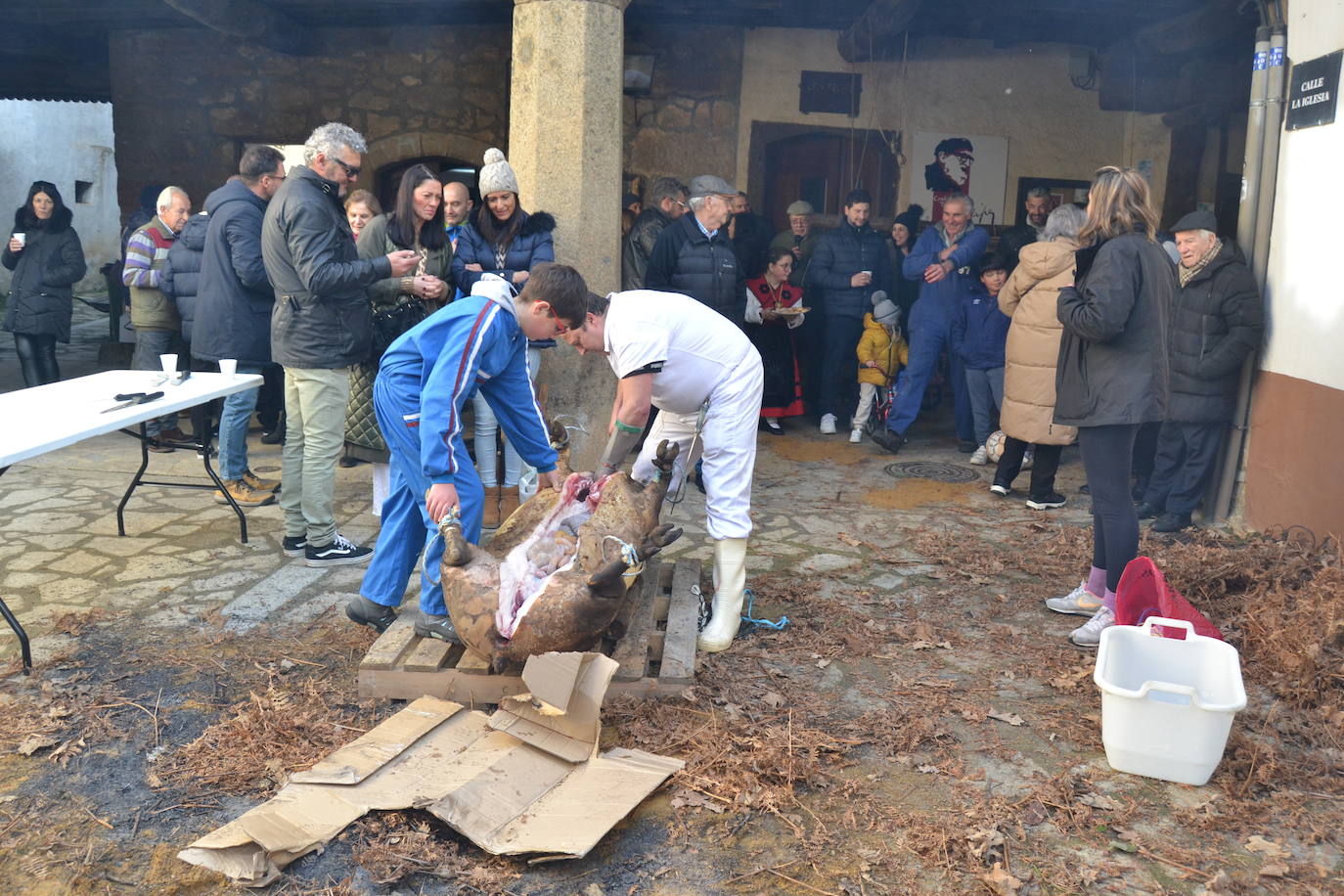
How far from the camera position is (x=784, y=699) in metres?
4.10

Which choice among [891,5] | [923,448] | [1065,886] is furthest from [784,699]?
[891,5]

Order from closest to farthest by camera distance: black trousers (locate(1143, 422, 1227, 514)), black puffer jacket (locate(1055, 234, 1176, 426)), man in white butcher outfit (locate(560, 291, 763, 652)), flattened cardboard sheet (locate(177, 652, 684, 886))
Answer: flattened cardboard sheet (locate(177, 652, 684, 886))
man in white butcher outfit (locate(560, 291, 763, 652))
black puffer jacket (locate(1055, 234, 1176, 426))
black trousers (locate(1143, 422, 1227, 514))

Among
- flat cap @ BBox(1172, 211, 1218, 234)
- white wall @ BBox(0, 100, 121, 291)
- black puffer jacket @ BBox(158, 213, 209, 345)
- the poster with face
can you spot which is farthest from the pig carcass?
white wall @ BBox(0, 100, 121, 291)

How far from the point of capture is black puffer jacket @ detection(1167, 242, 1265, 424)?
6168mm

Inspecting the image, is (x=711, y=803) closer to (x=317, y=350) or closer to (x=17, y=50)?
(x=317, y=350)

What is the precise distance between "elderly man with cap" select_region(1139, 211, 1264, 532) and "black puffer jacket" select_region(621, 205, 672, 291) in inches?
138

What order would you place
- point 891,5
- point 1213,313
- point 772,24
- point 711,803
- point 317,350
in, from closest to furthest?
point 711,803 < point 317,350 < point 1213,313 < point 891,5 < point 772,24

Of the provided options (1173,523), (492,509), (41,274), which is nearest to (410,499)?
(492,509)

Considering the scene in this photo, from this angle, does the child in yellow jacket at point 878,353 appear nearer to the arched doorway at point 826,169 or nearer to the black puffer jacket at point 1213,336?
the arched doorway at point 826,169

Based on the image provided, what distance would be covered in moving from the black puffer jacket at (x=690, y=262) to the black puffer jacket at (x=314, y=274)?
7.61 ft

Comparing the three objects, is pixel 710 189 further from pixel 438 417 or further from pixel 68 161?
pixel 68 161

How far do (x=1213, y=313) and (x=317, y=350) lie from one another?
16.1 feet

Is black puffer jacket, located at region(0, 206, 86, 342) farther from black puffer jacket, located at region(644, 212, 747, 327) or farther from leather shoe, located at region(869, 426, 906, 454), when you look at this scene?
leather shoe, located at region(869, 426, 906, 454)

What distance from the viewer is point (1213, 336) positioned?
6293 mm
